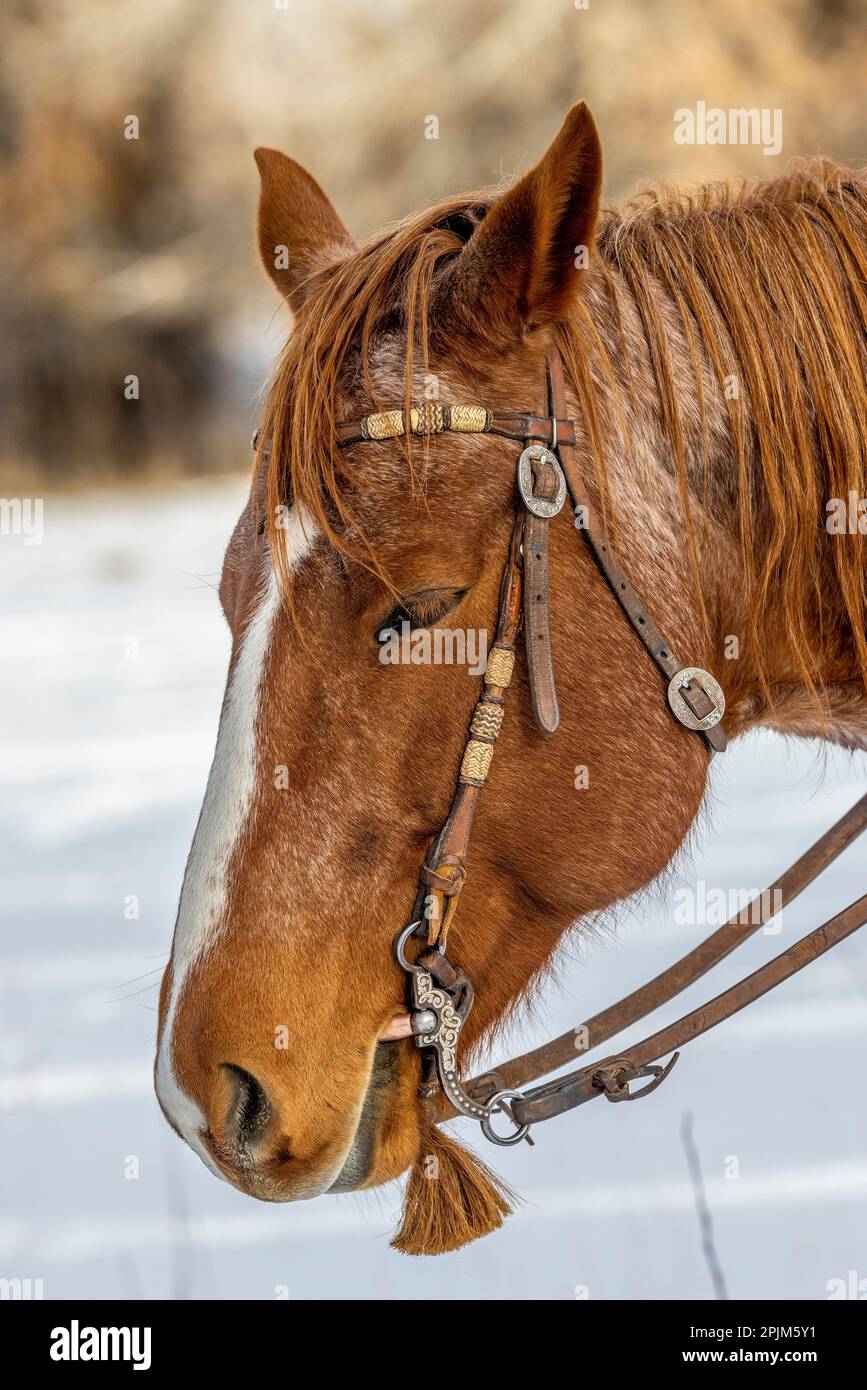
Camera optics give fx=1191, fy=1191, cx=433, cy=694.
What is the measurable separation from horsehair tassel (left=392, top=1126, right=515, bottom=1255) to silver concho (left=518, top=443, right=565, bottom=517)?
91cm

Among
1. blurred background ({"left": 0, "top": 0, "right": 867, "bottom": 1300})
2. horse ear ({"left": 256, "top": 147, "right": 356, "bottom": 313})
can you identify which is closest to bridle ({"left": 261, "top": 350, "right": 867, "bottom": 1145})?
horse ear ({"left": 256, "top": 147, "right": 356, "bottom": 313})

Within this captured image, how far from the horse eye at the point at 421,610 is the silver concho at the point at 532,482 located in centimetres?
15

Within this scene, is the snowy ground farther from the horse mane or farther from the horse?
the horse mane

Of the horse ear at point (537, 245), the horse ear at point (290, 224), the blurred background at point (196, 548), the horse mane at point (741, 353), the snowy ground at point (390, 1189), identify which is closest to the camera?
the horse ear at point (537, 245)

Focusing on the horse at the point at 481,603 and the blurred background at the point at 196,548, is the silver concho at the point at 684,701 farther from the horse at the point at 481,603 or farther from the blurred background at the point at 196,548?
the blurred background at the point at 196,548

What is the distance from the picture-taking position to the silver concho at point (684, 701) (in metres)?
1.68

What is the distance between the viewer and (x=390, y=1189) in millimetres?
2436

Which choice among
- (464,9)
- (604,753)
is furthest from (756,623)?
(464,9)

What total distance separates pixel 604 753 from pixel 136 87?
5920 millimetres

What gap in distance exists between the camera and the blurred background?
10.4 feet

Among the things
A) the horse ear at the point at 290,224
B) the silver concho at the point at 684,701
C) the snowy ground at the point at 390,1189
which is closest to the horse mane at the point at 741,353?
the silver concho at the point at 684,701

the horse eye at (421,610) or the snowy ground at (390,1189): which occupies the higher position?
the horse eye at (421,610)

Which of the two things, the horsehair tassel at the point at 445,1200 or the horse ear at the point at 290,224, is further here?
the horse ear at the point at 290,224
